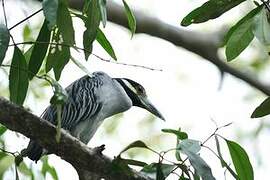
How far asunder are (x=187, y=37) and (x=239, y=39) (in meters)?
2.02

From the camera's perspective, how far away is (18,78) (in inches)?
63.7

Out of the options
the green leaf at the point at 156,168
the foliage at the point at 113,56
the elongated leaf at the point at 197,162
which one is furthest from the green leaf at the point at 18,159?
the elongated leaf at the point at 197,162

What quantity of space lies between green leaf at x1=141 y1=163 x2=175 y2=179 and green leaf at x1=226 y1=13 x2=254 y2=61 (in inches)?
12.2

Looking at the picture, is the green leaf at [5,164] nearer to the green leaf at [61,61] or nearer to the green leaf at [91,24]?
the green leaf at [61,61]

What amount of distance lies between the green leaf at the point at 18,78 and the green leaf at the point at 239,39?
0.48m

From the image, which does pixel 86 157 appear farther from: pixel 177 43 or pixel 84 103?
pixel 177 43

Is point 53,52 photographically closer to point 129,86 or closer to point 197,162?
point 197,162

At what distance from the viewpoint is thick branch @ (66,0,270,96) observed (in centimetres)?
347

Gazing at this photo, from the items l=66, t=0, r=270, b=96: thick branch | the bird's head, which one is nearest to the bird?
the bird's head

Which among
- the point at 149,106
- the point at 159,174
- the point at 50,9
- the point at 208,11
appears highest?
the point at 149,106

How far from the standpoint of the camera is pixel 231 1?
5.19 ft

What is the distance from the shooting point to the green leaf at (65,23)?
1.58 m

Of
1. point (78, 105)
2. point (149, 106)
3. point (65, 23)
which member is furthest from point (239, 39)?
point (149, 106)

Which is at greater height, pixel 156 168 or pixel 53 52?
pixel 53 52
